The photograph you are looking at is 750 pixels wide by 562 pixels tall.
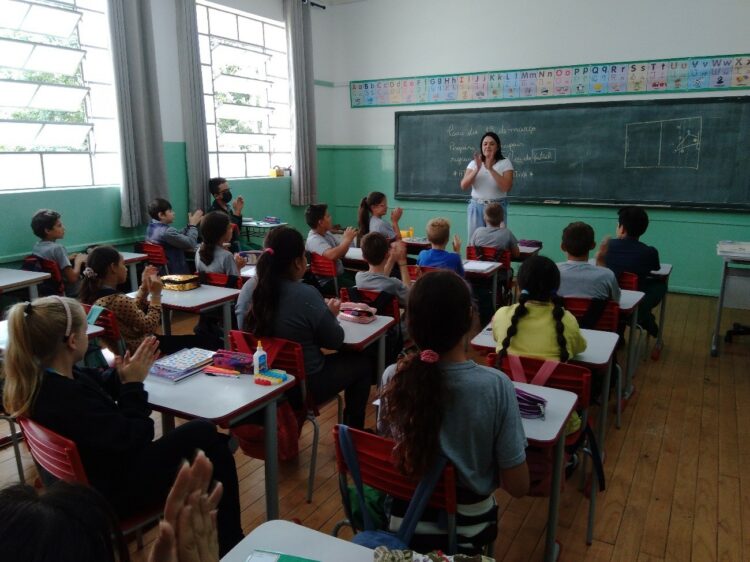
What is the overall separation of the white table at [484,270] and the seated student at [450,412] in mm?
2832

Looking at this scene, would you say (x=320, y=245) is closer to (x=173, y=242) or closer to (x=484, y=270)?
(x=484, y=270)

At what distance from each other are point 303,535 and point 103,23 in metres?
5.83

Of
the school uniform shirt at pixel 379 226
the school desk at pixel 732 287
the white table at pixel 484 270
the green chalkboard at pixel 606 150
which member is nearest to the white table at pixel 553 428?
the white table at pixel 484 270

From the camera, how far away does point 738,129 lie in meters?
5.75

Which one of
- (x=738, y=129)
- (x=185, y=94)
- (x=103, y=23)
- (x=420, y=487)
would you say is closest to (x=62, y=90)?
(x=103, y=23)

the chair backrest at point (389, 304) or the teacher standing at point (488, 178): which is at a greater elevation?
the teacher standing at point (488, 178)

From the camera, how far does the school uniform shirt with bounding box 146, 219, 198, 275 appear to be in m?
5.18

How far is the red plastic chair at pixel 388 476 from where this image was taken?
145 cm

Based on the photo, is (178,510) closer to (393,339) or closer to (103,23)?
(393,339)

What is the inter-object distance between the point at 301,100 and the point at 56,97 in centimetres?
314

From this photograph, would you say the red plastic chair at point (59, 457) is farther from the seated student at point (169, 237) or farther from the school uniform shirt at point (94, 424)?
the seated student at point (169, 237)

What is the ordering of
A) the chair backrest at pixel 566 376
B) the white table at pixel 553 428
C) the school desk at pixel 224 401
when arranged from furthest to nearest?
the chair backrest at pixel 566 376 → the school desk at pixel 224 401 → the white table at pixel 553 428

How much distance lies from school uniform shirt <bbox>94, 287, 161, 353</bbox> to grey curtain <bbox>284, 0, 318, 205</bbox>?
16.2 feet

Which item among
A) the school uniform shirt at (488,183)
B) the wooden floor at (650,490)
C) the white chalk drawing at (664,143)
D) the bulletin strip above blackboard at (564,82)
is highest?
the bulletin strip above blackboard at (564,82)
